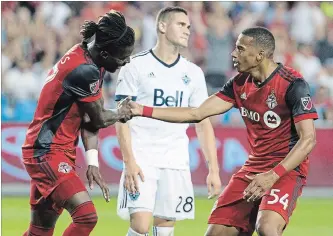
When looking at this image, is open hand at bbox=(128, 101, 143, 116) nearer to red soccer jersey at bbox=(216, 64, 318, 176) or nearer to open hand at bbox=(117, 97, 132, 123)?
open hand at bbox=(117, 97, 132, 123)

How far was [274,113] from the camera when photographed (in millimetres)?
8031

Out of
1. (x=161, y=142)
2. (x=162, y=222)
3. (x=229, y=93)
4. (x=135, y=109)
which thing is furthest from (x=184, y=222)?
(x=135, y=109)

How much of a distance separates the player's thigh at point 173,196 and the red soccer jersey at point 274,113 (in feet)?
4.04

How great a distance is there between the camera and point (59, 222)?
12828 mm

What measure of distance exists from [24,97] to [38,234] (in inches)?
349

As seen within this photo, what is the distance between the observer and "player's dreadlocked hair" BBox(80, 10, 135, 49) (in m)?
7.87

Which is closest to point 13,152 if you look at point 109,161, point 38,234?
point 109,161

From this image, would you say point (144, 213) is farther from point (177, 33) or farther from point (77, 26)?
point (77, 26)

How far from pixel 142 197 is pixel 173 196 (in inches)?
15.7

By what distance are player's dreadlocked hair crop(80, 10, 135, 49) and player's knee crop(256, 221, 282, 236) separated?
6.08 ft

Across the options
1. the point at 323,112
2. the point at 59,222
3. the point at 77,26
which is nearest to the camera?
the point at 59,222

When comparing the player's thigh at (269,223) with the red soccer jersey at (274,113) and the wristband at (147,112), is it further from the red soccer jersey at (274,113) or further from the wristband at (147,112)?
the wristband at (147,112)

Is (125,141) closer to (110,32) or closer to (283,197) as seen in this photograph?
(110,32)

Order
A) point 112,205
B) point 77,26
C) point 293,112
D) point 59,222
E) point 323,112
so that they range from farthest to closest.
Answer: point 77,26, point 323,112, point 112,205, point 59,222, point 293,112
